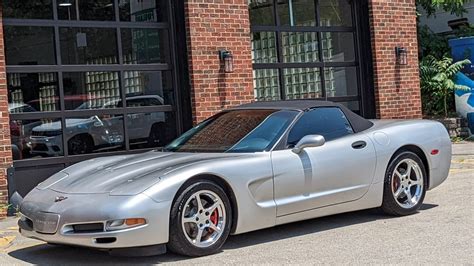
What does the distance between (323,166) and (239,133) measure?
0.92 meters

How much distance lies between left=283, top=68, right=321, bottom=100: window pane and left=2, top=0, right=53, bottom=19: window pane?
181 inches

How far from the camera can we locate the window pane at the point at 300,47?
12305 mm

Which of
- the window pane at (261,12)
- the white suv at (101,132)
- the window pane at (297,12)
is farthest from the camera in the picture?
the window pane at (297,12)

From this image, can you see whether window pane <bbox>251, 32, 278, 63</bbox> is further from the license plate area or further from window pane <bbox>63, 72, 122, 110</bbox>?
the license plate area

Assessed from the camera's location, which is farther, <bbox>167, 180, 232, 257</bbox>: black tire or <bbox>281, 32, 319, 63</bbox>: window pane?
<bbox>281, 32, 319, 63</bbox>: window pane

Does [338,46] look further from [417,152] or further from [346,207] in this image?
[346,207]

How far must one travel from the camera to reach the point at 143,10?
34.9 ft

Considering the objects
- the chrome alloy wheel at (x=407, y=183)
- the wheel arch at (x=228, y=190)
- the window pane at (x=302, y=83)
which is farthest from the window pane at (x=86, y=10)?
the chrome alloy wheel at (x=407, y=183)

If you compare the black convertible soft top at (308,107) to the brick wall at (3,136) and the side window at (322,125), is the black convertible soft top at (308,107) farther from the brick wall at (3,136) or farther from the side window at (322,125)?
the brick wall at (3,136)

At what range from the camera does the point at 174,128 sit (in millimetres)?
10883

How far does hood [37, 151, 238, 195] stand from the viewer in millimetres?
5727

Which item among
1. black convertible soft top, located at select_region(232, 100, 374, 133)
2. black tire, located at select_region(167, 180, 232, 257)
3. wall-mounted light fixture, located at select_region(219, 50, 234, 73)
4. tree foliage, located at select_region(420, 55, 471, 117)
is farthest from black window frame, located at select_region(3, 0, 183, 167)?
tree foliage, located at select_region(420, 55, 471, 117)

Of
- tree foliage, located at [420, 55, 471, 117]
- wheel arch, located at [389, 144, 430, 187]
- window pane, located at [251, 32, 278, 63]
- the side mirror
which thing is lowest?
wheel arch, located at [389, 144, 430, 187]

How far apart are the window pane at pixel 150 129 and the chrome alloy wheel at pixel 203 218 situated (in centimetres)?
454
